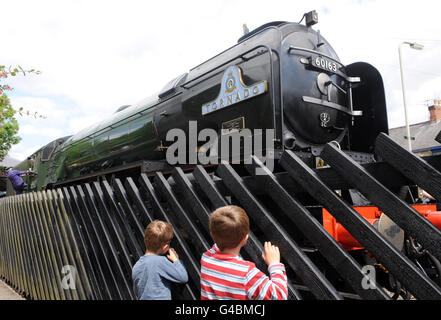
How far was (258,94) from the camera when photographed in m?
3.40

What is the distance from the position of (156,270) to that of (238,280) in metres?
0.87

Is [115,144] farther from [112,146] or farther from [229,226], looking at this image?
[229,226]

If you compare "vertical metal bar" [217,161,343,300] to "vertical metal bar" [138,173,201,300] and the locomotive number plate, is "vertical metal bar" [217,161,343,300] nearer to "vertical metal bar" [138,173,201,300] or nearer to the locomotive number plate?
"vertical metal bar" [138,173,201,300]

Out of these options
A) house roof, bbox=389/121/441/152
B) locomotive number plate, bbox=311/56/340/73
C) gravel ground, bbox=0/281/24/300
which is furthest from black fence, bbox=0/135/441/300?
Result: house roof, bbox=389/121/441/152

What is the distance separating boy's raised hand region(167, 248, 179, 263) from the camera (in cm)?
246

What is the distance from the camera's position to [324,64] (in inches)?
151

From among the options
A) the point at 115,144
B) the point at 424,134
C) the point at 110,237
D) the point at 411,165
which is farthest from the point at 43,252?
the point at 424,134

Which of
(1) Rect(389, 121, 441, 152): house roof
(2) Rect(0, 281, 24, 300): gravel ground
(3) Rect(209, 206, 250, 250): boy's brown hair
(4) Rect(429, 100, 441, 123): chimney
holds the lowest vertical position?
(2) Rect(0, 281, 24, 300): gravel ground

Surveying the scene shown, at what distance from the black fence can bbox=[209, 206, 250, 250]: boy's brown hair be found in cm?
39

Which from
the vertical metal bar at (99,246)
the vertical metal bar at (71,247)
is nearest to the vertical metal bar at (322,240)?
the vertical metal bar at (99,246)

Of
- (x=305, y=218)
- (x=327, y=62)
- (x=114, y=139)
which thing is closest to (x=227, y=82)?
(x=327, y=62)

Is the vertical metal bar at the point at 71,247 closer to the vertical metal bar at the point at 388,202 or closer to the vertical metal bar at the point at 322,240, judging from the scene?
the vertical metal bar at the point at 322,240

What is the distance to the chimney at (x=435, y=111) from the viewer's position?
27.9 m
